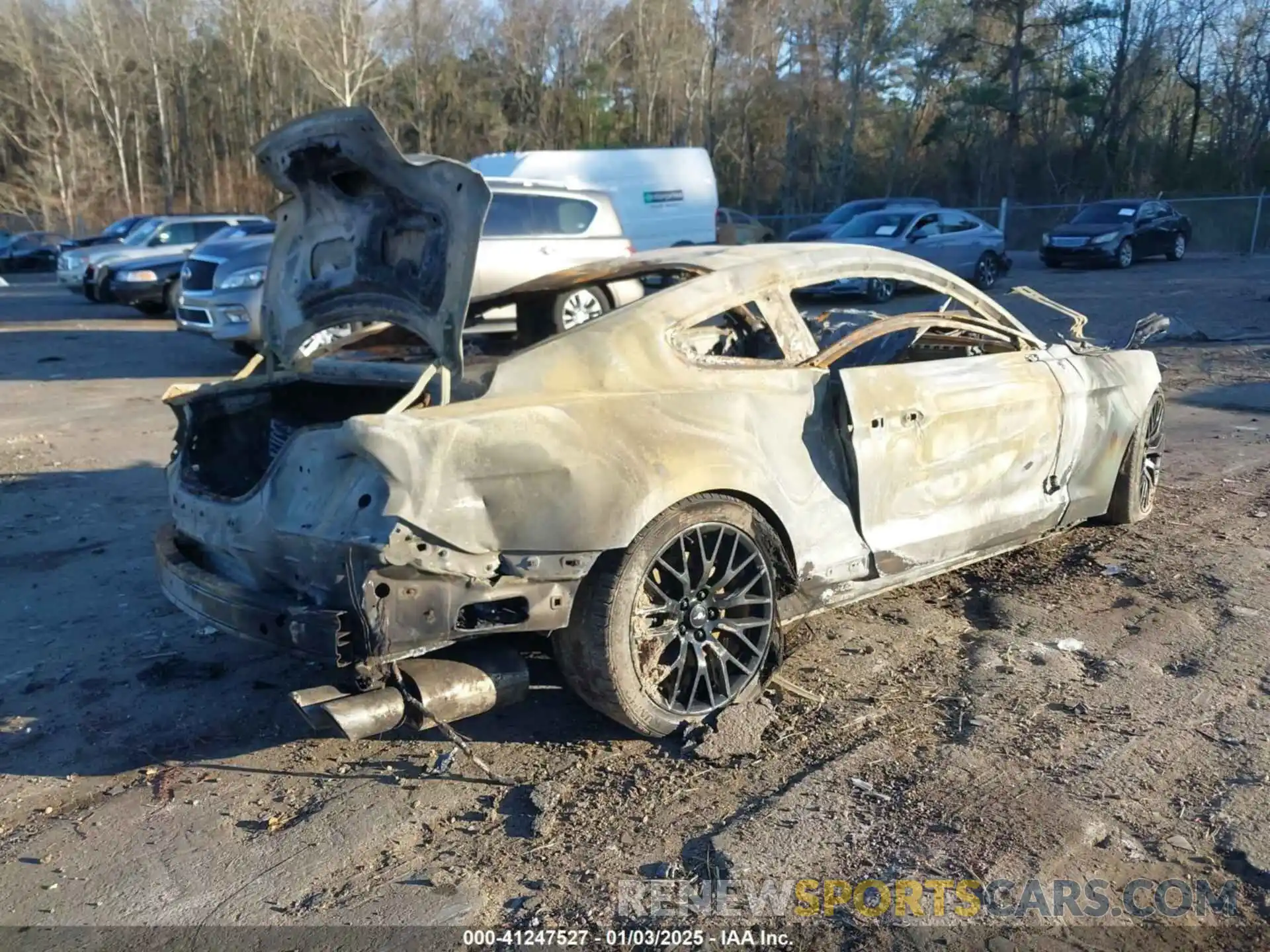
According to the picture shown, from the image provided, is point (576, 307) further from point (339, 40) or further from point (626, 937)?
Result: point (339, 40)

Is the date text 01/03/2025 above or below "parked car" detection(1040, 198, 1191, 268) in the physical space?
below

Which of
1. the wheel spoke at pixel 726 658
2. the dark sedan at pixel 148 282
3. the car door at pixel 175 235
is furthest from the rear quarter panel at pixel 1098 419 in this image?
the car door at pixel 175 235

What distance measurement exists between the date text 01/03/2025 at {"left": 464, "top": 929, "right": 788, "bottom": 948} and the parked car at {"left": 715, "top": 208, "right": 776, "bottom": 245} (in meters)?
23.6

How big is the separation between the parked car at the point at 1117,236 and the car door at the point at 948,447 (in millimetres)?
21406

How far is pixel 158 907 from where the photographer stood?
295 centimetres

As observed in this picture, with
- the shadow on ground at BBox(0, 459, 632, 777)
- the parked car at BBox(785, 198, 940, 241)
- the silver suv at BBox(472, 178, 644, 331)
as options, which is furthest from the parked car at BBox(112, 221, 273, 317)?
the shadow on ground at BBox(0, 459, 632, 777)

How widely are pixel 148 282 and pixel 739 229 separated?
15.6 meters

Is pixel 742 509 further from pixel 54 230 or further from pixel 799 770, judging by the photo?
pixel 54 230

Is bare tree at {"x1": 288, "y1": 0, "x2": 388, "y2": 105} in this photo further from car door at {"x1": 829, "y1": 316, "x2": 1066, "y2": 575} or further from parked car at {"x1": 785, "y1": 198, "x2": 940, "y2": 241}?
car door at {"x1": 829, "y1": 316, "x2": 1066, "y2": 575}

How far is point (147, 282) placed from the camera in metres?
17.9

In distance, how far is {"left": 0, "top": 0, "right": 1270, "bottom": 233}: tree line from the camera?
135ft

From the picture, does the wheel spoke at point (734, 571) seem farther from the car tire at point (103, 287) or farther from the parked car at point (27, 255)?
the parked car at point (27, 255)

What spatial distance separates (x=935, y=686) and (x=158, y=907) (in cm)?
278

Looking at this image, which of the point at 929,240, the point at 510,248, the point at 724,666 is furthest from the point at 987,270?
the point at 724,666
